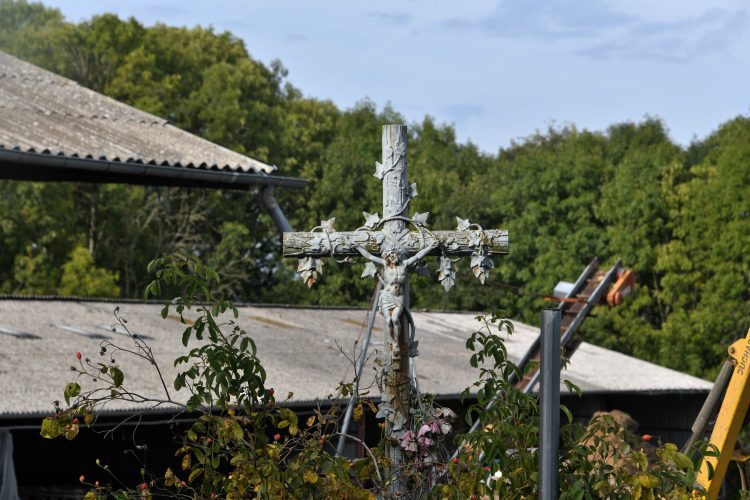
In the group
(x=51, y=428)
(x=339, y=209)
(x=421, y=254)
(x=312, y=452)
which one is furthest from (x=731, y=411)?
(x=339, y=209)

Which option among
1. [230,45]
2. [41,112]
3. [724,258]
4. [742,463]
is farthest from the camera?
[230,45]

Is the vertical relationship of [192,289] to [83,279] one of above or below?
above

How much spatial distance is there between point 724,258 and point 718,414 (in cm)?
2440

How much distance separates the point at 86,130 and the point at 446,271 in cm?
630

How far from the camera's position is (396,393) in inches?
158

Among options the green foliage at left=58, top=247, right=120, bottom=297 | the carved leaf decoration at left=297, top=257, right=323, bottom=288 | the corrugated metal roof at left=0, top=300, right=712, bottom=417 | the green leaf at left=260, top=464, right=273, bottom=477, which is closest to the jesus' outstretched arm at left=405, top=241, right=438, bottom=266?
the carved leaf decoration at left=297, top=257, right=323, bottom=288

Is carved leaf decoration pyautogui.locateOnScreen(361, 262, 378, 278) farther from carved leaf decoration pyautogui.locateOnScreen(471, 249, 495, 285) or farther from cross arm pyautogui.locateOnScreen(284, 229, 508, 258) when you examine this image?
carved leaf decoration pyautogui.locateOnScreen(471, 249, 495, 285)

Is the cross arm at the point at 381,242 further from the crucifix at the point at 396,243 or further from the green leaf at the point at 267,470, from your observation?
the green leaf at the point at 267,470

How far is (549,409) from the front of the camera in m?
3.27

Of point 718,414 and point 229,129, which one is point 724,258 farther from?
point 718,414

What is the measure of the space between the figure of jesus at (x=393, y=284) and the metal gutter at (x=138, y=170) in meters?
4.45

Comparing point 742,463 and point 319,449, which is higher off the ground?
point 319,449

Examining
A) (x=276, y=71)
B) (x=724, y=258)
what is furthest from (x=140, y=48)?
(x=724, y=258)

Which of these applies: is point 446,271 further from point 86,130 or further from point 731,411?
point 86,130
